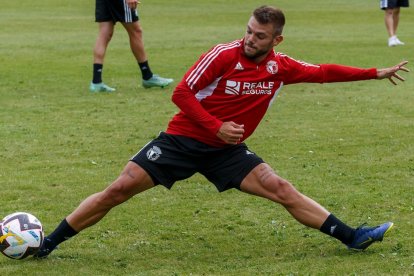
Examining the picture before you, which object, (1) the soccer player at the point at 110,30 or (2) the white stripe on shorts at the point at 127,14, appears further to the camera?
(1) the soccer player at the point at 110,30

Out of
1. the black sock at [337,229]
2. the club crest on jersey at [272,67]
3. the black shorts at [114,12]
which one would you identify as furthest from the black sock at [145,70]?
the black sock at [337,229]

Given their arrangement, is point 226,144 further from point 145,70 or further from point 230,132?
point 145,70

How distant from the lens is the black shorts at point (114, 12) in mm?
13625

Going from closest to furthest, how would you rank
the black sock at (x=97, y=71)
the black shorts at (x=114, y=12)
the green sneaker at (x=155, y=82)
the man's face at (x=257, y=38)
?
the man's face at (x=257, y=38)
the black shorts at (x=114, y=12)
the black sock at (x=97, y=71)
the green sneaker at (x=155, y=82)

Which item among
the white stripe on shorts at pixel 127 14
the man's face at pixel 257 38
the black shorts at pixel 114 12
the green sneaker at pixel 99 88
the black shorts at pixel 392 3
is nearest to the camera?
the man's face at pixel 257 38

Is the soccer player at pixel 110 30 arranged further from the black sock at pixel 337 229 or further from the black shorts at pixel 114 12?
the black sock at pixel 337 229

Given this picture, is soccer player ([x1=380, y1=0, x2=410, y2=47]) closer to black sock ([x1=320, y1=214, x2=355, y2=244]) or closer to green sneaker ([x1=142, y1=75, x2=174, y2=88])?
green sneaker ([x1=142, y1=75, x2=174, y2=88])

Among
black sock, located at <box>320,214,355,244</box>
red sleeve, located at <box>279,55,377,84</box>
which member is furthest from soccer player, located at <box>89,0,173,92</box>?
black sock, located at <box>320,214,355,244</box>

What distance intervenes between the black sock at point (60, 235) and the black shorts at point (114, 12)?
24.1 ft

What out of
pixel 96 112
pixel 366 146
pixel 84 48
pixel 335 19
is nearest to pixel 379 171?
pixel 366 146

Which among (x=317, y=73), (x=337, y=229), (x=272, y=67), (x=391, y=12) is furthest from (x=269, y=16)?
(x=391, y=12)

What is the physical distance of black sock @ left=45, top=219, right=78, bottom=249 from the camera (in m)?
6.55

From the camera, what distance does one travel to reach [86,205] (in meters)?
6.57

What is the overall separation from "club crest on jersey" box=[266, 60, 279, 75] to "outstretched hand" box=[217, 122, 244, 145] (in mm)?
518
